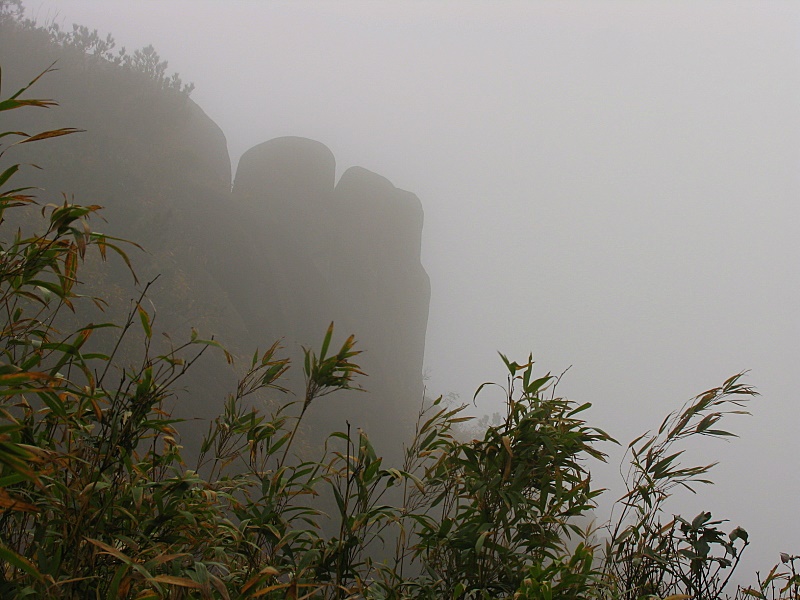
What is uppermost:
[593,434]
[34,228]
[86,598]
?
[34,228]

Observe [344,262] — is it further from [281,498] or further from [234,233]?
[281,498]

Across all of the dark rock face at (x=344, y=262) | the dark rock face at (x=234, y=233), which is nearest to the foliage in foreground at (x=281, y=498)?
the dark rock face at (x=234, y=233)

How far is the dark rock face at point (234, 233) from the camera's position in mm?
17312

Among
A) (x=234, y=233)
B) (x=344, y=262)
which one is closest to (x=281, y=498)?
(x=234, y=233)

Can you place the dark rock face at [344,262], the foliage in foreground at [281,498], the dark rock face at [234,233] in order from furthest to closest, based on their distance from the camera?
the dark rock face at [344,262] → the dark rock face at [234,233] → the foliage in foreground at [281,498]

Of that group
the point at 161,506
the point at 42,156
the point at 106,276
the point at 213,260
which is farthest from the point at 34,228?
the point at 161,506

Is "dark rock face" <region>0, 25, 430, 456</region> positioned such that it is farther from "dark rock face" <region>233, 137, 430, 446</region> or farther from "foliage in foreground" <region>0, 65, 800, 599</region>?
"foliage in foreground" <region>0, 65, 800, 599</region>

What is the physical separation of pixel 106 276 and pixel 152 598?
16298 millimetres

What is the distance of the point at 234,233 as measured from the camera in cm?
2202

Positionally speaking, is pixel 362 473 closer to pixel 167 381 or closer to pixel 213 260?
pixel 167 381

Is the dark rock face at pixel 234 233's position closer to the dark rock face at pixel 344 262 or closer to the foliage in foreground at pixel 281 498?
the dark rock face at pixel 344 262

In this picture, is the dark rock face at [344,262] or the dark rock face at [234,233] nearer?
the dark rock face at [234,233]

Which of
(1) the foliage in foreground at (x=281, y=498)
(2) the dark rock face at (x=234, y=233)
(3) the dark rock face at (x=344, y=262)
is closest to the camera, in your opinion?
(1) the foliage in foreground at (x=281, y=498)

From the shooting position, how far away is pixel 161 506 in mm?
1841
